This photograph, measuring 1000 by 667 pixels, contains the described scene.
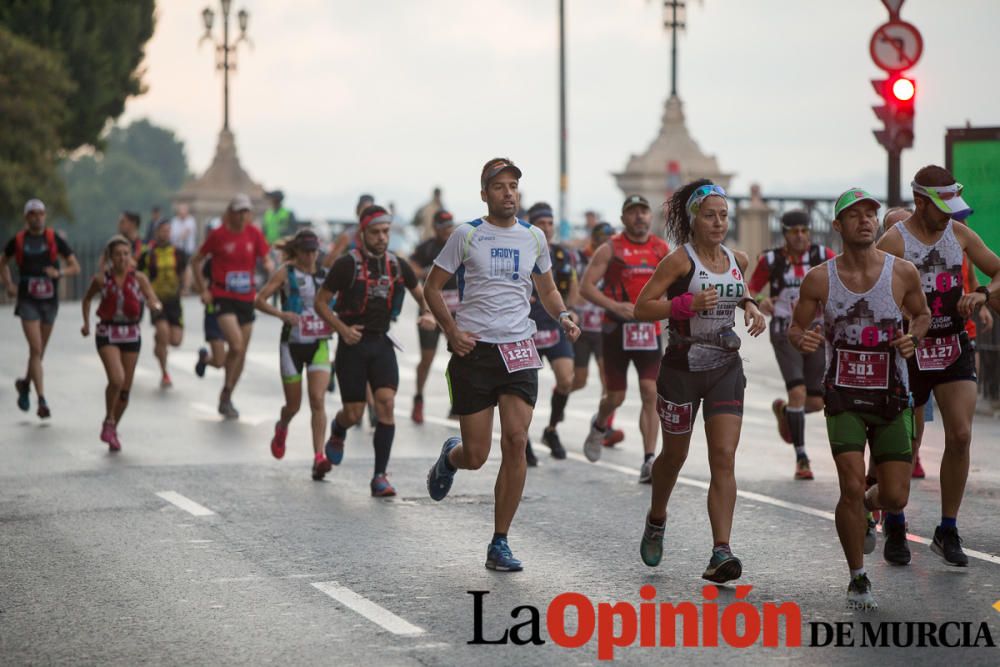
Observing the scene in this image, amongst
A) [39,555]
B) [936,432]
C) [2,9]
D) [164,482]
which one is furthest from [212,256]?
[2,9]

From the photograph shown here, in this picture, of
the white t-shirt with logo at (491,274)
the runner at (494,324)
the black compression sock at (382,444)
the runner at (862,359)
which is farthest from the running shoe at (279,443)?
the runner at (862,359)

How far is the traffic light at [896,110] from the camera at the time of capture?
1614cm

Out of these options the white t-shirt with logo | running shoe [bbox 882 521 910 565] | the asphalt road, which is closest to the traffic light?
the asphalt road

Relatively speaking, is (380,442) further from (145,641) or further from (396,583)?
(145,641)

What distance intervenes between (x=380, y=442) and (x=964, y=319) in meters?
4.05

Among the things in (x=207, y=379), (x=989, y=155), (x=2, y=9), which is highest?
(x=2, y=9)

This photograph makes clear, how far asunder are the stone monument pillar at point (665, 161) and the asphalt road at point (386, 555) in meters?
19.3

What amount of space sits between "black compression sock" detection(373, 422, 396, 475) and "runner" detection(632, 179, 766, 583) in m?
3.12

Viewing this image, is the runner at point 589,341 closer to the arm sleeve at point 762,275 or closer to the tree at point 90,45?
the arm sleeve at point 762,275

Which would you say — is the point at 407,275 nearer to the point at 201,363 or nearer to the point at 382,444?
the point at 382,444

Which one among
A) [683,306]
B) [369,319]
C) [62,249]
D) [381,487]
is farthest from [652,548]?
[62,249]

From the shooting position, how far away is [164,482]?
12242mm

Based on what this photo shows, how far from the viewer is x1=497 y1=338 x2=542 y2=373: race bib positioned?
9.07 metres

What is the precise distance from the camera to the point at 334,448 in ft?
39.5
